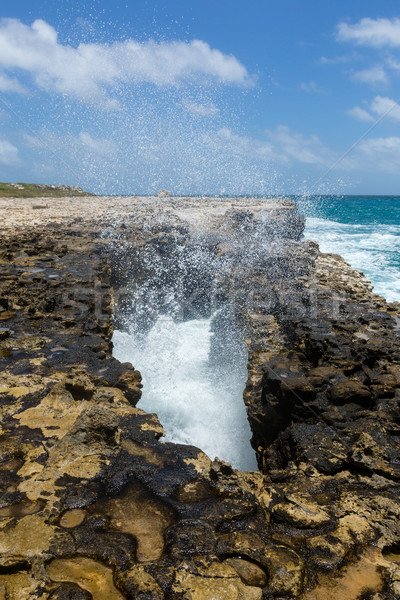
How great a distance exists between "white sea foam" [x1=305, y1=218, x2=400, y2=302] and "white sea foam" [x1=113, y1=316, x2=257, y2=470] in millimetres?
6723

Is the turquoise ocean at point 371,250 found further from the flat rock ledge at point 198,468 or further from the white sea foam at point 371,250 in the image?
the flat rock ledge at point 198,468

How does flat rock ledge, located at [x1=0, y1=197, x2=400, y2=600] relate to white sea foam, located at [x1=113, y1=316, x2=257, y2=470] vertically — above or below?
above

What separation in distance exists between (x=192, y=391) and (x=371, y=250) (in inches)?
617

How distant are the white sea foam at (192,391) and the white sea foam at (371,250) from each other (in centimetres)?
672

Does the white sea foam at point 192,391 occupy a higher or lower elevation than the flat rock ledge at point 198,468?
lower

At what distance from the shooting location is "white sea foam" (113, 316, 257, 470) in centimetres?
578

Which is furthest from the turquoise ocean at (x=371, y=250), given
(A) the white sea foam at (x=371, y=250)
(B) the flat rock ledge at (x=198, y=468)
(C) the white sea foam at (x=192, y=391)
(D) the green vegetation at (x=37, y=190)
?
(D) the green vegetation at (x=37, y=190)

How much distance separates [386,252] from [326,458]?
59.7 feet

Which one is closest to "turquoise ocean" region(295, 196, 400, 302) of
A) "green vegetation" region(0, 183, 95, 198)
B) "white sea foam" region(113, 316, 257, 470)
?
"white sea foam" region(113, 316, 257, 470)

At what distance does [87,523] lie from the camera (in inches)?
90.7

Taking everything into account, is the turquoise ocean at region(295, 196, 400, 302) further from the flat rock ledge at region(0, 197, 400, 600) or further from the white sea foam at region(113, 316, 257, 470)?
the flat rock ledge at region(0, 197, 400, 600)

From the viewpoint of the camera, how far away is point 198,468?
294cm

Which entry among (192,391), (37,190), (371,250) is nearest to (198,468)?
(192,391)

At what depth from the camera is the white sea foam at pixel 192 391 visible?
A: 5.78 meters
